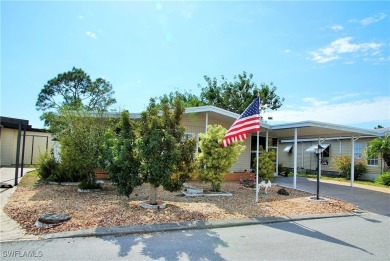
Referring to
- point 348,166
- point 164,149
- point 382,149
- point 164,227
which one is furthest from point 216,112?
point 348,166

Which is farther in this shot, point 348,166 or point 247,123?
point 348,166

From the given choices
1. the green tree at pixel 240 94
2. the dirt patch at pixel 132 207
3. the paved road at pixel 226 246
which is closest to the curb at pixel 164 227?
the paved road at pixel 226 246

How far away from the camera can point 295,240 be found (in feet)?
18.1

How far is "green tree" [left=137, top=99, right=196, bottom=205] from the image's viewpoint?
705 centimetres

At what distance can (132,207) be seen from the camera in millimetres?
7168

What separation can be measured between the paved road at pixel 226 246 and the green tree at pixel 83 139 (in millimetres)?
4597

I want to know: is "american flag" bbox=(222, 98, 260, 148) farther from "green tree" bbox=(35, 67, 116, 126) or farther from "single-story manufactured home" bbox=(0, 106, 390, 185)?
"green tree" bbox=(35, 67, 116, 126)

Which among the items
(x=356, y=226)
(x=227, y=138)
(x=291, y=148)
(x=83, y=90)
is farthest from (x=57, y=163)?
(x=83, y=90)

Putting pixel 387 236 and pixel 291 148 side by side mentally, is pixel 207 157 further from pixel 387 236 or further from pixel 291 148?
pixel 291 148

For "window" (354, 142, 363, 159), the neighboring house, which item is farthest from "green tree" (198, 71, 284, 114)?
the neighboring house

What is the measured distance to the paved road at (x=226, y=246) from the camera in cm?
438

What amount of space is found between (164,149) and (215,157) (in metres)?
3.03

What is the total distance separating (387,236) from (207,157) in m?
5.53

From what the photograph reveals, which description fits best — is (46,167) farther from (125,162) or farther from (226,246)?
(226,246)
